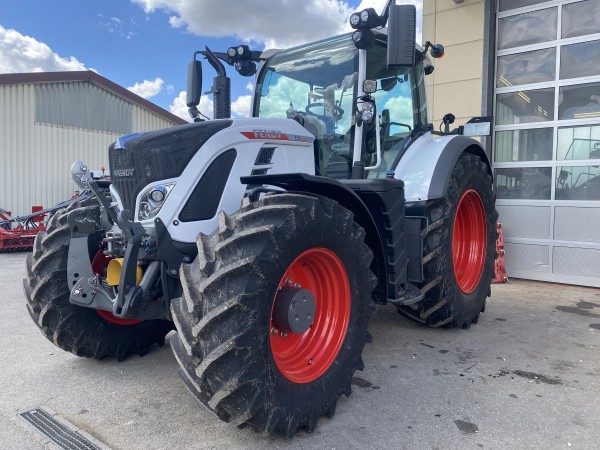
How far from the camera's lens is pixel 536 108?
21.8 feet

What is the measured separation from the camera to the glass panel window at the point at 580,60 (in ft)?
20.2

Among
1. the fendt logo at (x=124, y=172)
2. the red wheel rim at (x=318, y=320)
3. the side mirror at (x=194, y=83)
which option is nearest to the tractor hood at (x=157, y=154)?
the fendt logo at (x=124, y=172)

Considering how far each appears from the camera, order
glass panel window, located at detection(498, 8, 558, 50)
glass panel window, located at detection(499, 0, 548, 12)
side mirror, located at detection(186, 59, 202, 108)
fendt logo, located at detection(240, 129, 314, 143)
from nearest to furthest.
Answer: fendt logo, located at detection(240, 129, 314, 143) → side mirror, located at detection(186, 59, 202, 108) → glass panel window, located at detection(498, 8, 558, 50) → glass panel window, located at detection(499, 0, 548, 12)

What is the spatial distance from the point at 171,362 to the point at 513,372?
7.89 feet

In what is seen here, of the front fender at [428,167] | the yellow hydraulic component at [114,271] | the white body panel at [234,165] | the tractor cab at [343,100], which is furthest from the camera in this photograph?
the front fender at [428,167]

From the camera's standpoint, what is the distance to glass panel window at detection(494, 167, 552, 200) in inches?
258

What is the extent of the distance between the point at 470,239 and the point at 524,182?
245 centimetres

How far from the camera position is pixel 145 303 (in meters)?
2.65

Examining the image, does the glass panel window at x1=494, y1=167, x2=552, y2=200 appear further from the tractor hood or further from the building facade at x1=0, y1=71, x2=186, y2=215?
the building facade at x1=0, y1=71, x2=186, y2=215

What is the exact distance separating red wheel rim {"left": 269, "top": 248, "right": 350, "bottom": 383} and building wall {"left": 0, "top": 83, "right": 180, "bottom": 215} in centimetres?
1295

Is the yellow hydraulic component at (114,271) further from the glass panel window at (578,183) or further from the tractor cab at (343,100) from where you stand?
the glass panel window at (578,183)

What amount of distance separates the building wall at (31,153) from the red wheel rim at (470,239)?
12.6 meters

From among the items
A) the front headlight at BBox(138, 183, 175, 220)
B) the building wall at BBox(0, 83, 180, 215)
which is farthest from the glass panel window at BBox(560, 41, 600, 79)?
the building wall at BBox(0, 83, 180, 215)

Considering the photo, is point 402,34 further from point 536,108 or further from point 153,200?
point 536,108
